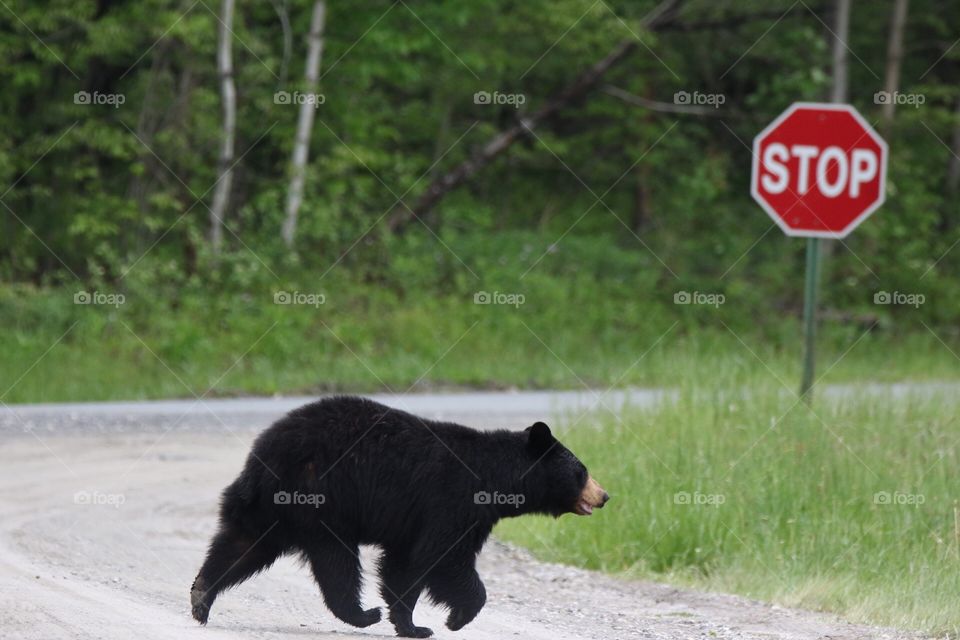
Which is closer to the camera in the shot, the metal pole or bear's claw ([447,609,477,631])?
bear's claw ([447,609,477,631])

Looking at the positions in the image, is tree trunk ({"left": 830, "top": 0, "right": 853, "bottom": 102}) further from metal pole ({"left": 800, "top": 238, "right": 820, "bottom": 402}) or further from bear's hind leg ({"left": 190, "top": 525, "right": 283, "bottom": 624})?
bear's hind leg ({"left": 190, "top": 525, "right": 283, "bottom": 624})

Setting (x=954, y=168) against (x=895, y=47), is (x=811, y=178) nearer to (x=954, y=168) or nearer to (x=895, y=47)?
(x=895, y=47)

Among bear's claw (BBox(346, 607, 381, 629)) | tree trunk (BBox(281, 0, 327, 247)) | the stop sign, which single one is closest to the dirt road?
bear's claw (BBox(346, 607, 381, 629))

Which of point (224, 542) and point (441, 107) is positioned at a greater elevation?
point (441, 107)

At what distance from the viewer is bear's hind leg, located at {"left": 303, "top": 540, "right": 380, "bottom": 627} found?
6680mm

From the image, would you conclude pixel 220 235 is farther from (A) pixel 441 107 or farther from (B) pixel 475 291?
(A) pixel 441 107

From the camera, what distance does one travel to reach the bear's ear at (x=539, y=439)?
693 centimetres

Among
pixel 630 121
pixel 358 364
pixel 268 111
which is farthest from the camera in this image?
pixel 630 121

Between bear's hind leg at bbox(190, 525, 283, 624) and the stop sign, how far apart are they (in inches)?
291

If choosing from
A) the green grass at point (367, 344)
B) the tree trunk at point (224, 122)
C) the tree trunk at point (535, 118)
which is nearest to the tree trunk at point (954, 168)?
the green grass at point (367, 344)

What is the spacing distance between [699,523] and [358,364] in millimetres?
9792

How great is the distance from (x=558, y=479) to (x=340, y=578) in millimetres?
1196

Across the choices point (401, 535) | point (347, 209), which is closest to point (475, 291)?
point (347, 209)

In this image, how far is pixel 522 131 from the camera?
2525cm
